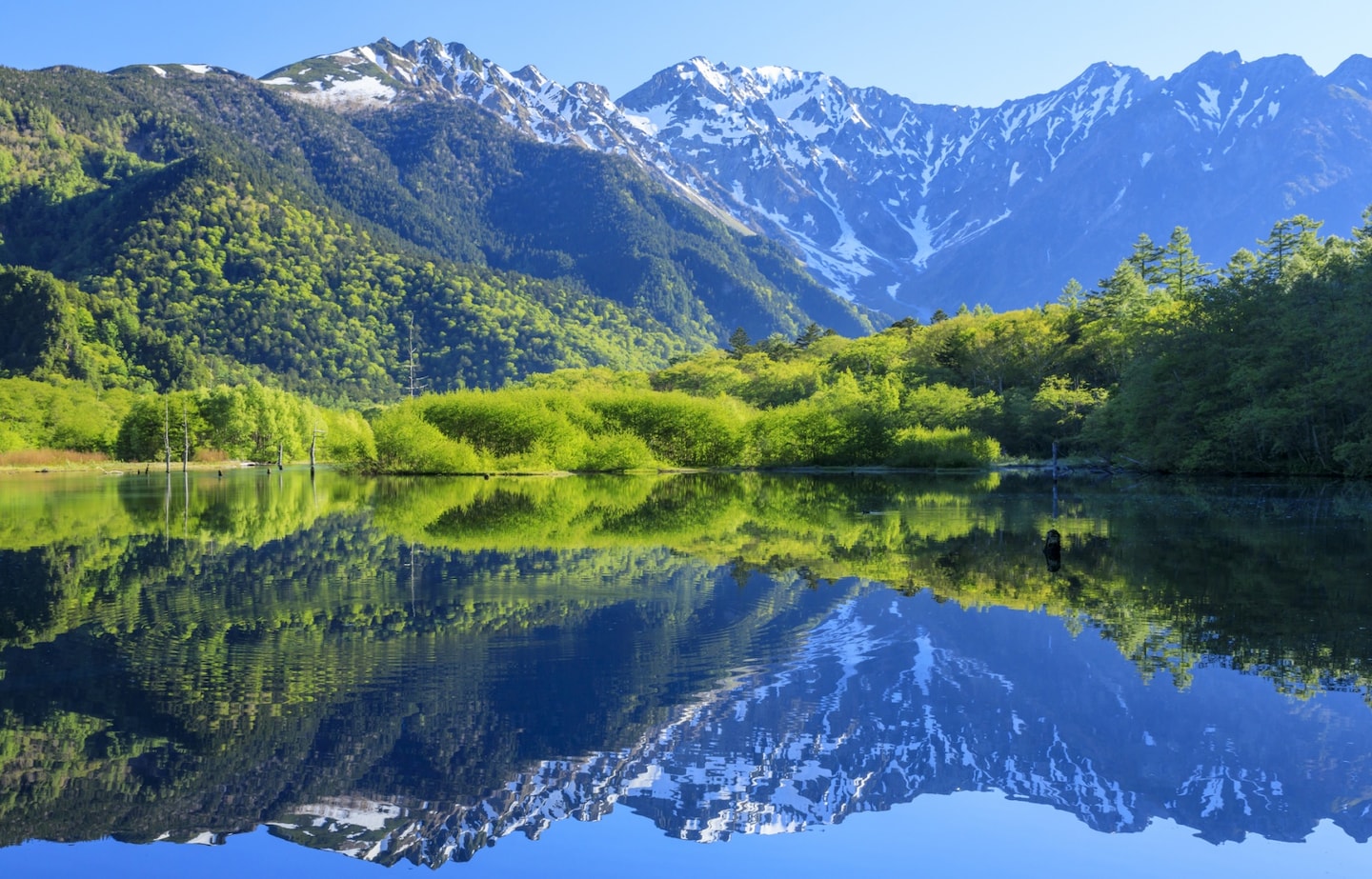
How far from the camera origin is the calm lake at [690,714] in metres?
8.02

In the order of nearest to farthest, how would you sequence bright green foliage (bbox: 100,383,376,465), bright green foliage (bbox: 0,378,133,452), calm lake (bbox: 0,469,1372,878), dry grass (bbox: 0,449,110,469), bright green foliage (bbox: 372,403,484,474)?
calm lake (bbox: 0,469,1372,878) → bright green foliage (bbox: 372,403,484,474) → dry grass (bbox: 0,449,110,469) → bright green foliage (bbox: 100,383,376,465) → bright green foliage (bbox: 0,378,133,452)

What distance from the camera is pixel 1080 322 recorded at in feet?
270

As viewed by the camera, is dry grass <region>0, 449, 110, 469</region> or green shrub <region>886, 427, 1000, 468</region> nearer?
green shrub <region>886, 427, 1000, 468</region>

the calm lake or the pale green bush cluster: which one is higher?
the pale green bush cluster

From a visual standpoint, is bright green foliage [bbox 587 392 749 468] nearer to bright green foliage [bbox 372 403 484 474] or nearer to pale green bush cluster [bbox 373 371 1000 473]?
pale green bush cluster [bbox 373 371 1000 473]

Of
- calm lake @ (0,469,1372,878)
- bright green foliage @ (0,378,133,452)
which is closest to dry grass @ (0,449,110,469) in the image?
bright green foliage @ (0,378,133,452)

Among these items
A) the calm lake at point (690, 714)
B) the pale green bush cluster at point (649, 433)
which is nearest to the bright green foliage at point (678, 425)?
the pale green bush cluster at point (649, 433)

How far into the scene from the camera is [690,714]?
10.7 m

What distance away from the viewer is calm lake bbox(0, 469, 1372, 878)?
8.02 meters

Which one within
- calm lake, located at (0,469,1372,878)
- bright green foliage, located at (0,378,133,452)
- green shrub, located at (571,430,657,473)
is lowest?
calm lake, located at (0,469,1372,878)

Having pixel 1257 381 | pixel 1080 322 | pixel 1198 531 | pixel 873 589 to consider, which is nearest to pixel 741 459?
pixel 1080 322

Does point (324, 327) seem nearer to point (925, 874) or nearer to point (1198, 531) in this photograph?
point (1198, 531)

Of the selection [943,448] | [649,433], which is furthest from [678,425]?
[943,448]

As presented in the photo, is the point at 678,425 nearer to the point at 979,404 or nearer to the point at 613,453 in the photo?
the point at 613,453
